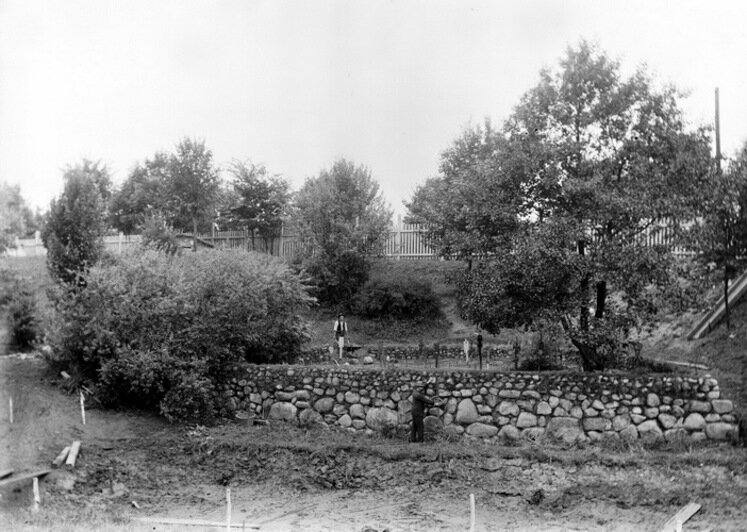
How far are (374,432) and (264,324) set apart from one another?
474 cm

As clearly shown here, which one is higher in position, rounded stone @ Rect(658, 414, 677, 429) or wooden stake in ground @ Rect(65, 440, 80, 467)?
rounded stone @ Rect(658, 414, 677, 429)

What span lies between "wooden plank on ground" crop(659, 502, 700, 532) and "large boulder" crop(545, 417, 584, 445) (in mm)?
3726

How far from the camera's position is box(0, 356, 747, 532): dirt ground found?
39.4 feet

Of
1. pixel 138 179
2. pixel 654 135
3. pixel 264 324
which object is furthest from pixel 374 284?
pixel 138 179

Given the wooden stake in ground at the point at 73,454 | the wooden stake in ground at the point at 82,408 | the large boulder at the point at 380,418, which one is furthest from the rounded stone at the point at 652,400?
the wooden stake in ground at the point at 82,408

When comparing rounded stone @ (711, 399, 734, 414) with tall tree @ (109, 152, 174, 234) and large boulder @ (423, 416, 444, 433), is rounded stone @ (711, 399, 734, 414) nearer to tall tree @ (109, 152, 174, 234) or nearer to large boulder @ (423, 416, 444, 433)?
large boulder @ (423, 416, 444, 433)

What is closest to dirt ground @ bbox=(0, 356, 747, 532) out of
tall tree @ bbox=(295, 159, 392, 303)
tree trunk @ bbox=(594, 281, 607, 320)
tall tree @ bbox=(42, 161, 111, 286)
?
tree trunk @ bbox=(594, 281, 607, 320)

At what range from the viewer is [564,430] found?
15523 millimetres

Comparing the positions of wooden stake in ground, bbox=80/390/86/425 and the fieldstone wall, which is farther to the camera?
wooden stake in ground, bbox=80/390/86/425

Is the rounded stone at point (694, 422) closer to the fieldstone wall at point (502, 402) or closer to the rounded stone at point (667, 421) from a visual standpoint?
the fieldstone wall at point (502, 402)

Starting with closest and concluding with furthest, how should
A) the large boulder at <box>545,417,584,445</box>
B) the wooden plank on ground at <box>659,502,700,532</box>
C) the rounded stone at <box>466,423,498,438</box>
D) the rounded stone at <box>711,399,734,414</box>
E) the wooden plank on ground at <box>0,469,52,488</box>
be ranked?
1. the wooden plank on ground at <box>659,502,700,532</box>
2. the wooden plank on ground at <box>0,469,52,488</box>
3. the rounded stone at <box>711,399,734,414</box>
4. the large boulder at <box>545,417,584,445</box>
5. the rounded stone at <box>466,423,498,438</box>

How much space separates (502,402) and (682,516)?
16.9ft

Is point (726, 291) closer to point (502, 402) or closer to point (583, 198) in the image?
point (583, 198)

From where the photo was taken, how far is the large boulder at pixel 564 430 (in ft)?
50.6
